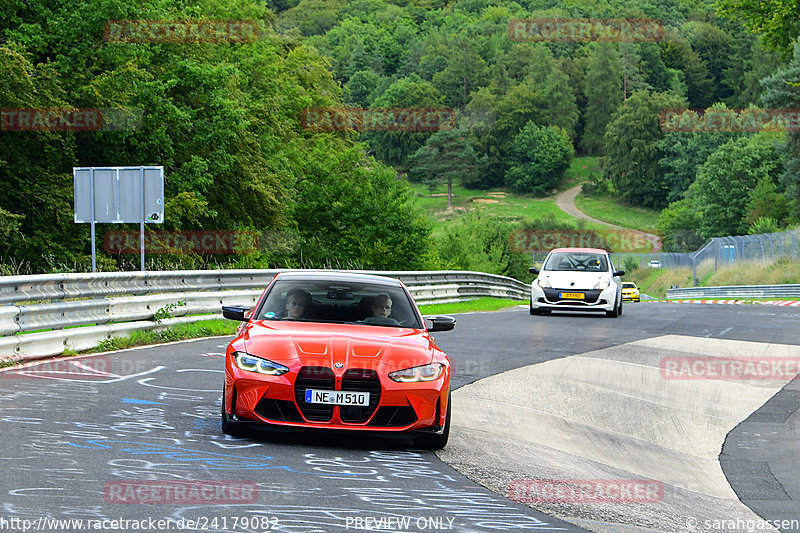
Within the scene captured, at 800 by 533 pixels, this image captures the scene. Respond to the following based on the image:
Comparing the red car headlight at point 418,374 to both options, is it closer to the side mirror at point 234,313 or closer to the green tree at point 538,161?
the side mirror at point 234,313

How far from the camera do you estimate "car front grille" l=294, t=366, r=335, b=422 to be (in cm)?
718

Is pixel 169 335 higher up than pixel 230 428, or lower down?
lower down

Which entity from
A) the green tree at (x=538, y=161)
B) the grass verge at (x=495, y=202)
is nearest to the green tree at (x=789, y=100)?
the grass verge at (x=495, y=202)

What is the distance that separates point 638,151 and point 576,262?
5415 inches

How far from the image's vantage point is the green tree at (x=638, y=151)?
6147 inches

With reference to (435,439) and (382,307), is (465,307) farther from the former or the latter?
(435,439)

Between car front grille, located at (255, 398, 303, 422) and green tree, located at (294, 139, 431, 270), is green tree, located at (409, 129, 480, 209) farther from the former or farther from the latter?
car front grille, located at (255, 398, 303, 422)

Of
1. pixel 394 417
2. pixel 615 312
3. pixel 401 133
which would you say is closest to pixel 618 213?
pixel 401 133

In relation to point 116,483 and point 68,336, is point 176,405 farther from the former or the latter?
point 68,336

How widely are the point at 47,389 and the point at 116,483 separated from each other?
13.5ft

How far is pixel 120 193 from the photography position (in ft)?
61.6

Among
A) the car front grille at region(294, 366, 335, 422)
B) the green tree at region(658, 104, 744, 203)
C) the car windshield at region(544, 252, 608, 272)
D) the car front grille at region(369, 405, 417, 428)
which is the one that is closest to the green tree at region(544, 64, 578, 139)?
the green tree at region(658, 104, 744, 203)

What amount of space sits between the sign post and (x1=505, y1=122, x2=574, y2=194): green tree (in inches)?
5864

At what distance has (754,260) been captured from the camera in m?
58.5
